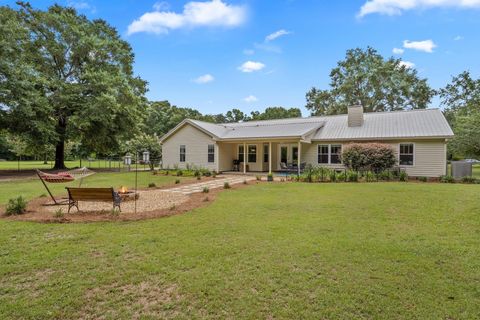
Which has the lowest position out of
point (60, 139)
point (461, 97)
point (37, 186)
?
point (37, 186)

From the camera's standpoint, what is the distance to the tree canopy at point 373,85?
35688 mm

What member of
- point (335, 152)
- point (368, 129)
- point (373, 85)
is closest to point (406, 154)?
point (368, 129)

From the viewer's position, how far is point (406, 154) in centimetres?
1689

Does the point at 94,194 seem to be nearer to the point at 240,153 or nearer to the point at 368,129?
the point at 240,153

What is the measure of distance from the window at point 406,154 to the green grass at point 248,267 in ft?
36.1

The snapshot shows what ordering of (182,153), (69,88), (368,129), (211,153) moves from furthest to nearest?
(182,153), (69,88), (211,153), (368,129)

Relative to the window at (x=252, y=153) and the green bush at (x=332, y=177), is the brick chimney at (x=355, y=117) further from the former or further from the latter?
the window at (x=252, y=153)

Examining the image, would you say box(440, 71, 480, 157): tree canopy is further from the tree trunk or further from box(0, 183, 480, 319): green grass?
the tree trunk

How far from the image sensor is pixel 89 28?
24.4 m

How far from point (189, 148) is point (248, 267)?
19.0 meters

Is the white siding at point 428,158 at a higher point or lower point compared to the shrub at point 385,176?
higher

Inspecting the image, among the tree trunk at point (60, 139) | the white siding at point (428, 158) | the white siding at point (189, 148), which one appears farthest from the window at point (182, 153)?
the white siding at point (428, 158)

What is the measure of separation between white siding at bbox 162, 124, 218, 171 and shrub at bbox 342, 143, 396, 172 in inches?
377

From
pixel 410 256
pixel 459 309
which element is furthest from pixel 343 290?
pixel 410 256
